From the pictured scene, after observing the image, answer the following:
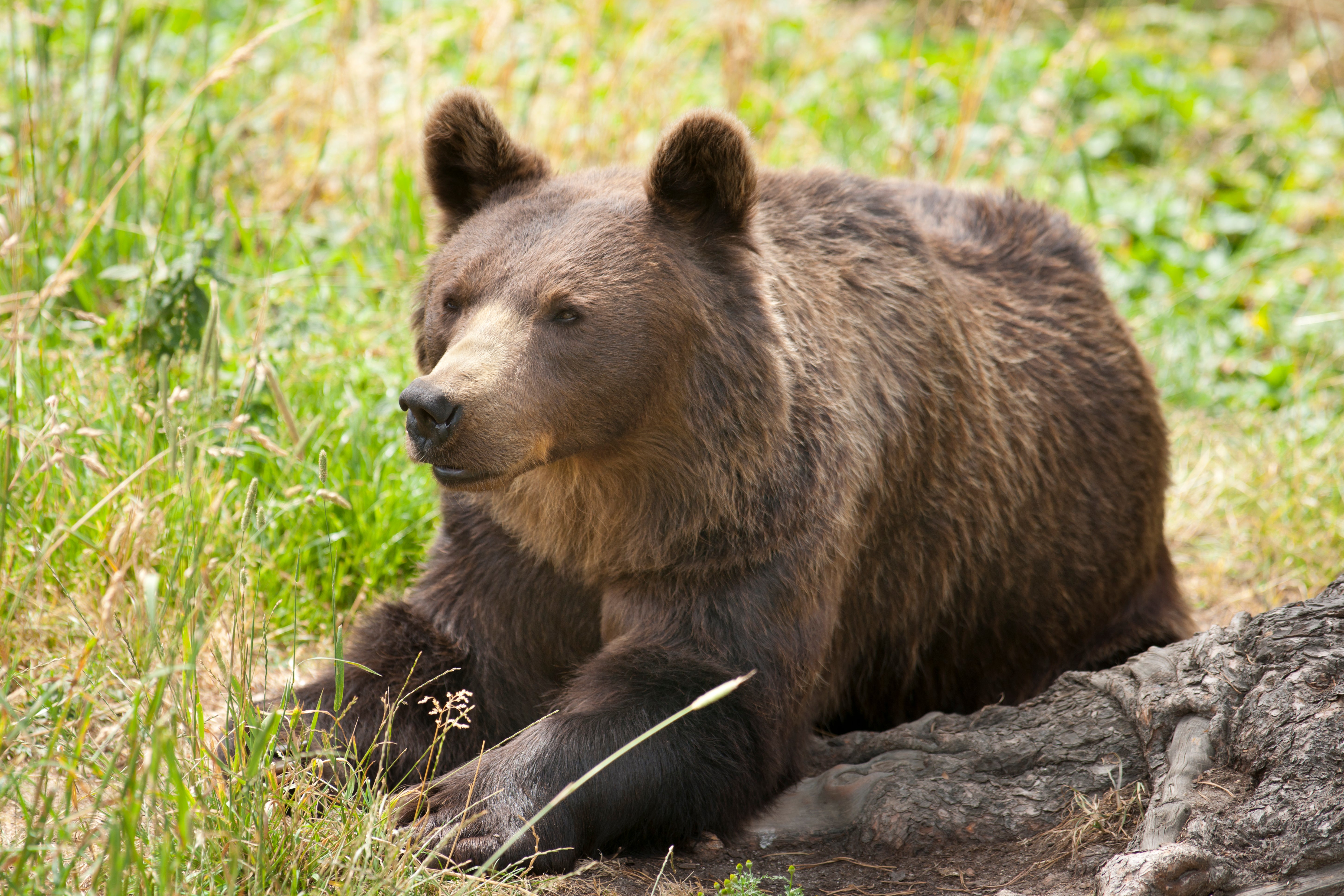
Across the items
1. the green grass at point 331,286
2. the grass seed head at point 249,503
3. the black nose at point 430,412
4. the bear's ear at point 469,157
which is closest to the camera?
the grass seed head at point 249,503

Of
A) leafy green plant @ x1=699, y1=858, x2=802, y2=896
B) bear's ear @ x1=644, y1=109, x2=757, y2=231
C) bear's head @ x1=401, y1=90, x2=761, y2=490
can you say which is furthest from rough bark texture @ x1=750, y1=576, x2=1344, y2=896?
bear's ear @ x1=644, y1=109, x2=757, y2=231

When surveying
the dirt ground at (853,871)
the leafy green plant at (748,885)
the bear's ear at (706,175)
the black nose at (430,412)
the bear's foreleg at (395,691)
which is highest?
the bear's ear at (706,175)

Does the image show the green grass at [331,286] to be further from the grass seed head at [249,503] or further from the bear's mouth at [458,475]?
the bear's mouth at [458,475]

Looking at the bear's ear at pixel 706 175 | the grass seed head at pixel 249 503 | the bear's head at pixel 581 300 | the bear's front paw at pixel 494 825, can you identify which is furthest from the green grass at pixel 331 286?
the bear's ear at pixel 706 175

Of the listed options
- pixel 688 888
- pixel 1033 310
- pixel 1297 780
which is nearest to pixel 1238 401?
pixel 1033 310

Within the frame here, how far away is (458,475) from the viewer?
3.39 metres

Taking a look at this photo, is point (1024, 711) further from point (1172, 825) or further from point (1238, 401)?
point (1238, 401)

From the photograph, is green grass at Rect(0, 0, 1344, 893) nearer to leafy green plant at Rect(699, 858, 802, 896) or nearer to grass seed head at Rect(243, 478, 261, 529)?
grass seed head at Rect(243, 478, 261, 529)

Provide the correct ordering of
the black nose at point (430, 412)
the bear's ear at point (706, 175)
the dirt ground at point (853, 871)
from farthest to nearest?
the bear's ear at point (706, 175) < the dirt ground at point (853, 871) < the black nose at point (430, 412)

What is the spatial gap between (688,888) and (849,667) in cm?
125

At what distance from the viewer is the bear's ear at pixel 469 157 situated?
156 inches

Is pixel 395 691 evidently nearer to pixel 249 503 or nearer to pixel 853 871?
pixel 249 503

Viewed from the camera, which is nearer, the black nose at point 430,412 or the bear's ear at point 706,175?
the black nose at point 430,412

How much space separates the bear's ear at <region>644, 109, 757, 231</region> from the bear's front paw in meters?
1.65
